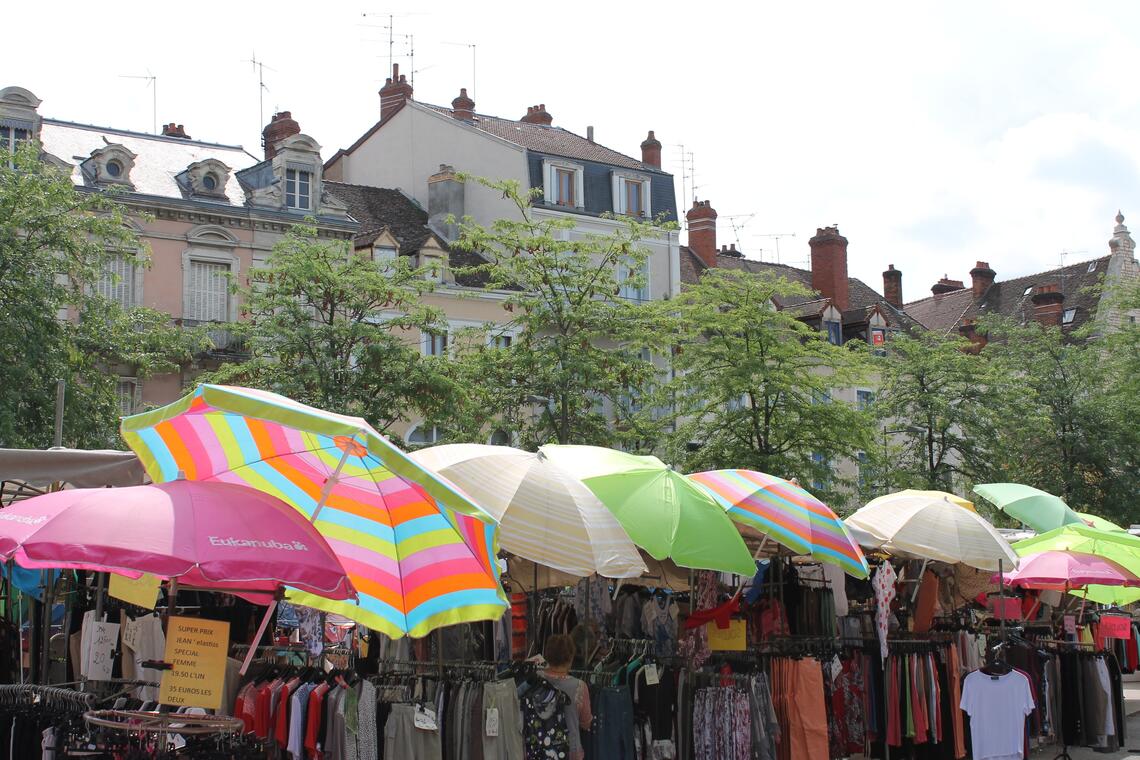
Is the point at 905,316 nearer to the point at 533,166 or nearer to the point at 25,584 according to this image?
the point at 533,166

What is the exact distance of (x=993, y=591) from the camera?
56.1 ft

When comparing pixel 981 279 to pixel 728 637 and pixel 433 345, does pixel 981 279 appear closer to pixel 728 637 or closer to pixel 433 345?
pixel 433 345

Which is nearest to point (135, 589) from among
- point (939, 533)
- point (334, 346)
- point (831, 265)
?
point (939, 533)

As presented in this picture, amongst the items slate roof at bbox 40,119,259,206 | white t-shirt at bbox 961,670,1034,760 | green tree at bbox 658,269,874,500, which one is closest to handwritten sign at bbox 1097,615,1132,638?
white t-shirt at bbox 961,670,1034,760

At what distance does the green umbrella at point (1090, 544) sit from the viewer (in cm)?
1484

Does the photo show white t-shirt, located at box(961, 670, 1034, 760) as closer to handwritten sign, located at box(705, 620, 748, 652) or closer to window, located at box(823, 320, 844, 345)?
handwritten sign, located at box(705, 620, 748, 652)

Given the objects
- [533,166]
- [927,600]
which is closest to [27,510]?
[927,600]

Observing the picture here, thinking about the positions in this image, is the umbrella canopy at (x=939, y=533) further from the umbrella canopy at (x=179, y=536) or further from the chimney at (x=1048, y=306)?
the chimney at (x=1048, y=306)

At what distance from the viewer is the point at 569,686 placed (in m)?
9.40

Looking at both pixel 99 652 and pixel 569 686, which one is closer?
pixel 99 652

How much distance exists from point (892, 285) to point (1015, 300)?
197 inches

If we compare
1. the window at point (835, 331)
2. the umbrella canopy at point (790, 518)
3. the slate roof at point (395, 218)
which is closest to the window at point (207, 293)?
the slate roof at point (395, 218)

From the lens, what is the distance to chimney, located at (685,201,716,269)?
150ft

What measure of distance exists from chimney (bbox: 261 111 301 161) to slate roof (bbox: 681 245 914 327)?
525 inches
